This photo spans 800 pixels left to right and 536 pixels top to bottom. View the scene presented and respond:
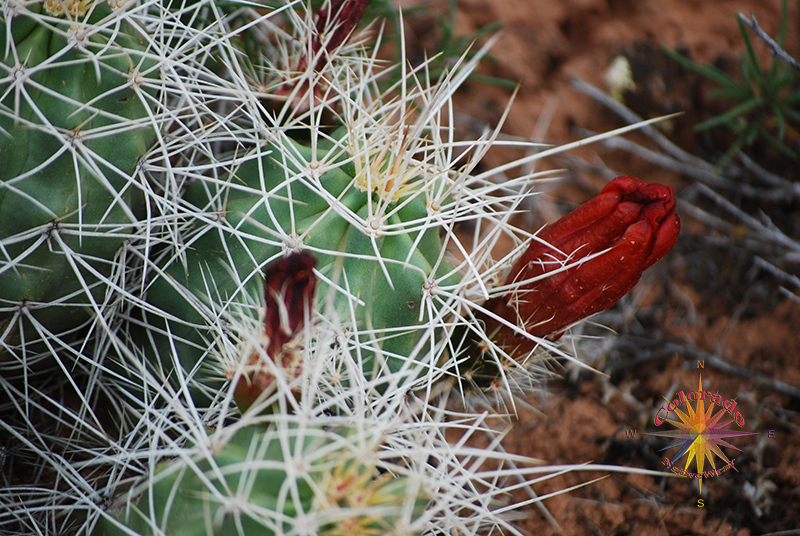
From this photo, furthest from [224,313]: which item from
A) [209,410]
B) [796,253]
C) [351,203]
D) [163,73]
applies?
[796,253]

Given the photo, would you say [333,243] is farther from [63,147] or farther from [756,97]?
[756,97]

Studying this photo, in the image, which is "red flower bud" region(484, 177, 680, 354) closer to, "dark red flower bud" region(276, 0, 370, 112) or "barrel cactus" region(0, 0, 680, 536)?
"barrel cactus" region(0, 0, 680, 536)

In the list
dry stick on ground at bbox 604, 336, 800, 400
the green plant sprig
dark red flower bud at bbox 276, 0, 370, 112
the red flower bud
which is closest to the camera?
the red flower bud

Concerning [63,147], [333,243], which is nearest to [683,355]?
[333,243]

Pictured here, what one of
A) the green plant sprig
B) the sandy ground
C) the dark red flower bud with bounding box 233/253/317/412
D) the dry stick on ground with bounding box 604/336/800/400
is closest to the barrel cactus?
the dark red flower bud with bounding box 233/253/317/412

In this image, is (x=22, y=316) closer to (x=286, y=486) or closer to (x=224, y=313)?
(x=224, y=313)

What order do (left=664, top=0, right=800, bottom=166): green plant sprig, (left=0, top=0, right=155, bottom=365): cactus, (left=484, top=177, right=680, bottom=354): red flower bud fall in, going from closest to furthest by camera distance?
(left=0, top=0, right=155, bottom=365): cactus < (left=484, top=177, right=680, bottom=354): red flower bud < (left=664, top=0, right=800, bottom=166): green plant sprig

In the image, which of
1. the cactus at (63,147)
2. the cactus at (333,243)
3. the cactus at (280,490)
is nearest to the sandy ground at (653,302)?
the cactus at (333,243)
